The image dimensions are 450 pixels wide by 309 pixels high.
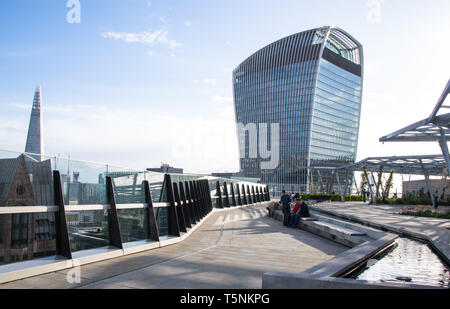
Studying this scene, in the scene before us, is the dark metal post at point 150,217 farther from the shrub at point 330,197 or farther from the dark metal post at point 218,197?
the shrub at point 330,197

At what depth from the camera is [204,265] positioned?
6.87 m

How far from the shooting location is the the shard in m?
80.5

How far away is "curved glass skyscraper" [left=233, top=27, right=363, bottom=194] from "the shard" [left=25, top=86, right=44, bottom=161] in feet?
189

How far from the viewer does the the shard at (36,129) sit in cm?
8046

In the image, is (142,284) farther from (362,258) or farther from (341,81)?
(341,81)

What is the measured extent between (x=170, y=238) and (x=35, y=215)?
13.9 ft

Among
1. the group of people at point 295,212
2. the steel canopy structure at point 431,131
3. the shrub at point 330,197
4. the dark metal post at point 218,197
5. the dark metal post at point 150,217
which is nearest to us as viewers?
the dark metal post at point 150,217

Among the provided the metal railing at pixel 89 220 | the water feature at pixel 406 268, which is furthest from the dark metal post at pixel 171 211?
the water feature at pixel 406 268

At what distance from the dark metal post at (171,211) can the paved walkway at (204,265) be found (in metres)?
0.47

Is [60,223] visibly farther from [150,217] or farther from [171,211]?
[171,211]

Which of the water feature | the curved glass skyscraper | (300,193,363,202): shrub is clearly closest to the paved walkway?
the water feature

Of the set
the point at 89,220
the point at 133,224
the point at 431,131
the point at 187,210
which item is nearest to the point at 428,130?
the point at 431,131
